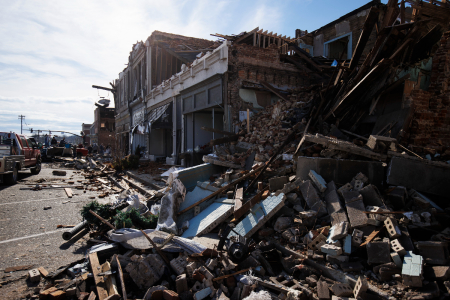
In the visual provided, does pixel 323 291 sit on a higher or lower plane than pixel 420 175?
lower

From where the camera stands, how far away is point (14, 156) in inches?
478

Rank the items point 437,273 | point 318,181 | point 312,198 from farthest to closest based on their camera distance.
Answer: point 318,181 → point 312,198 → point 437,273

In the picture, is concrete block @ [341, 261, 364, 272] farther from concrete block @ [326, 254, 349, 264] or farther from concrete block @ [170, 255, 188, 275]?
concrete block @ [170, 255, 188, 275]

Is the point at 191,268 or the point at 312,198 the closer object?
the point at 191,268

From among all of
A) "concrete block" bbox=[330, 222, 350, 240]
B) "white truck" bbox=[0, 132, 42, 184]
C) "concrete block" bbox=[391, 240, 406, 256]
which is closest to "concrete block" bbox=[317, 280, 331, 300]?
"concrete block" bbox=[330, 222, 350, 240]

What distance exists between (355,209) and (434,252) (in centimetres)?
109

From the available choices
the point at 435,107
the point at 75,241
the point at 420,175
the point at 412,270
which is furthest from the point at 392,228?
the point at 75,241

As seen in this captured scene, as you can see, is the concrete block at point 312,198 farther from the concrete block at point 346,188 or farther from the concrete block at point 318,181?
the concrete block at point 346,188

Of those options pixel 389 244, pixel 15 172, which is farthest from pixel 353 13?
pixel 15 172

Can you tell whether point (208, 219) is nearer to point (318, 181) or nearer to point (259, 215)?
point (259, 215)

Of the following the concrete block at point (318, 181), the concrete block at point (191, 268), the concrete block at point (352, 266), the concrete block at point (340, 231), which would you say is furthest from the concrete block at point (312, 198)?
the concrete block at point (191, 268)

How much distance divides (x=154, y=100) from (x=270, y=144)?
48.2 feet

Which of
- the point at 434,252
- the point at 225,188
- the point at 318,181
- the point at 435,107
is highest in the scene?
the point at 435,107

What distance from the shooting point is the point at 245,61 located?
11.2m
